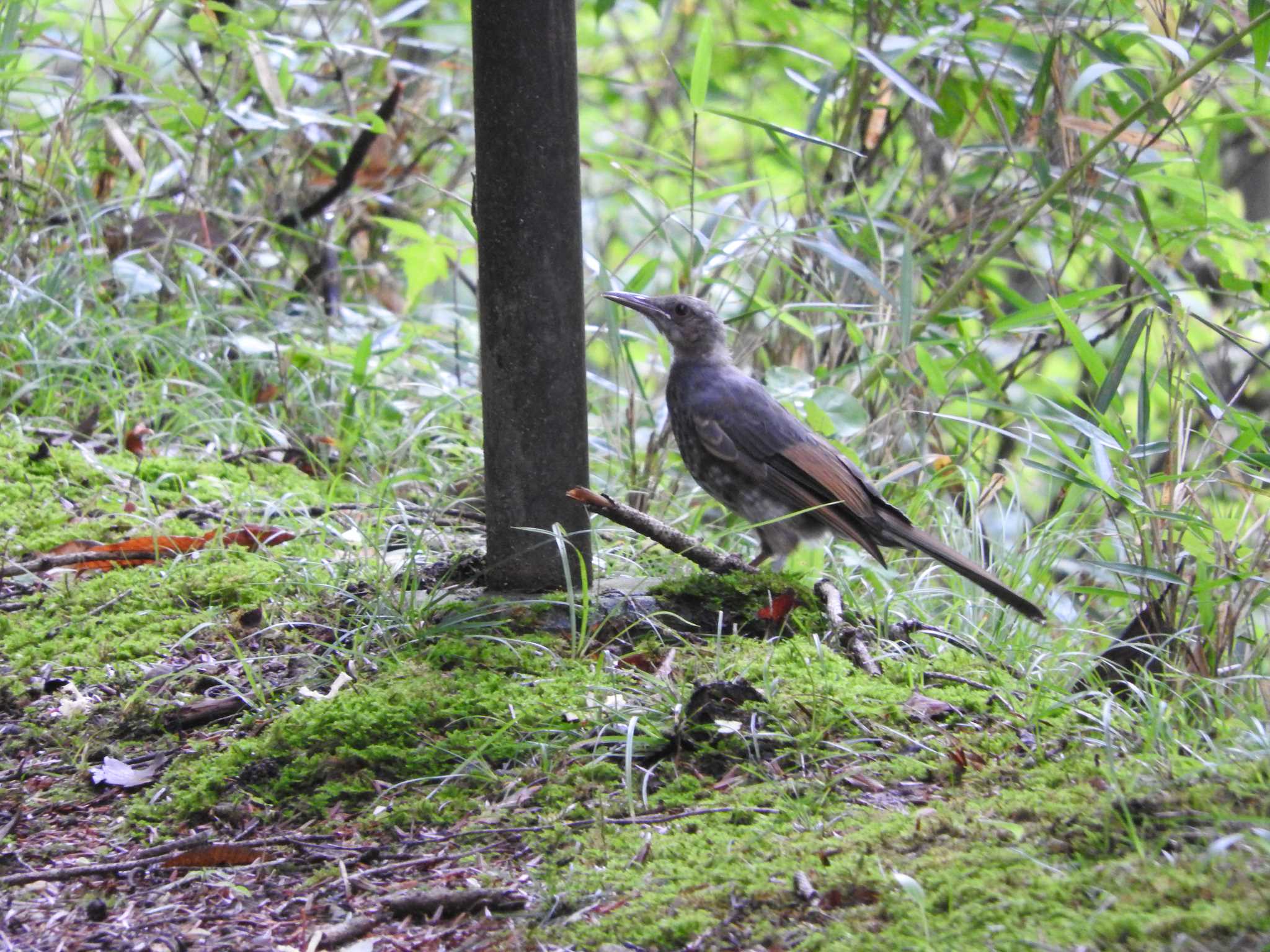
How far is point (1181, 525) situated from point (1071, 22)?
2.51 m

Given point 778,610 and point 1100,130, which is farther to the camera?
point 1100,130

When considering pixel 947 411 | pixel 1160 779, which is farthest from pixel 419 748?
pixel 947 411

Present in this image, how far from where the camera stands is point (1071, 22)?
489 cm

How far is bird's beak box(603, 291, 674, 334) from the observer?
4285 mm

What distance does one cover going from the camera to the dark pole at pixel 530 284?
9.64ft

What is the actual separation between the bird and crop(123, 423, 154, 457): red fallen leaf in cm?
184

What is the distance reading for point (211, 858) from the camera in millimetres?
2262

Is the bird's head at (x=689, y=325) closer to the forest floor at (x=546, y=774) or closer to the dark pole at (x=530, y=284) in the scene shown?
the forest floor at (x=546, y=774)

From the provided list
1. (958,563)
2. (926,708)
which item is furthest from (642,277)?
(926,708)

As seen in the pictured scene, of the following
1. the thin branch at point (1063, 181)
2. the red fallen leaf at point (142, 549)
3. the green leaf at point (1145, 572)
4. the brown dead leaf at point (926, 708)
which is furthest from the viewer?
the thin branch at point (1063, 181)

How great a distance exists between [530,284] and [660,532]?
0.74m

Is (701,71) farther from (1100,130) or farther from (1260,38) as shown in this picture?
(1260,38)

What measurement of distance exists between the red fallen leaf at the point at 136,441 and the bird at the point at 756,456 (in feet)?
6.04

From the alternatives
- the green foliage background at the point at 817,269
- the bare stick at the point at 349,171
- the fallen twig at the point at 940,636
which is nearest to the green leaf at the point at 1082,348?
the green foliage background at the point at 817,269
